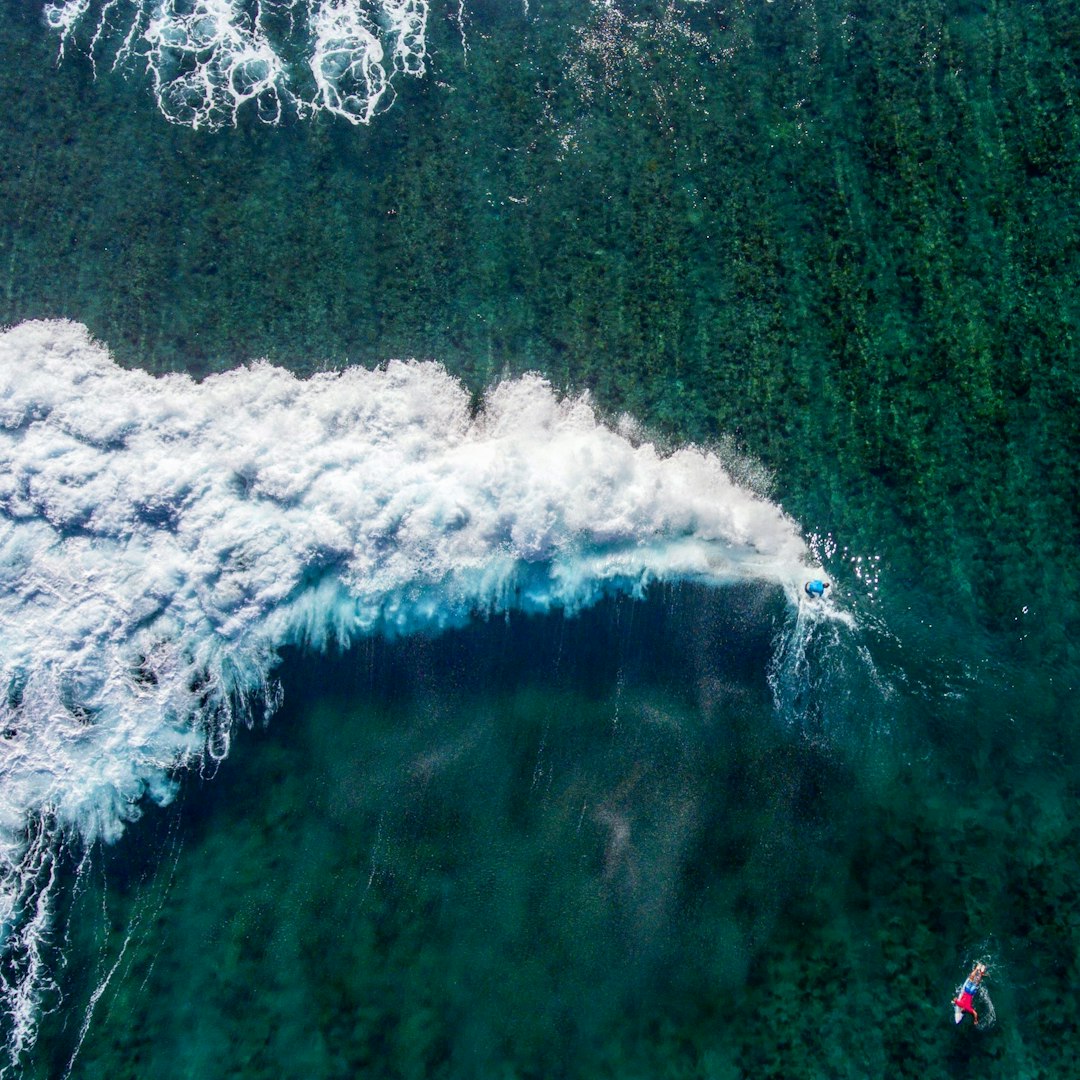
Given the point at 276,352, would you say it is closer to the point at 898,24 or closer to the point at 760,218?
the point at 760,218

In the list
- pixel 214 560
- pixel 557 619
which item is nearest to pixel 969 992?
pixel 557 619

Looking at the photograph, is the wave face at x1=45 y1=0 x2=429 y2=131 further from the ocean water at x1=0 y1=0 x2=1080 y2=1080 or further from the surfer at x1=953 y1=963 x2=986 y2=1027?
the surfer at x1=953 y1=963 x2=986 y2=1027

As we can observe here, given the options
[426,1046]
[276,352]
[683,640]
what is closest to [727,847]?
[683,640]

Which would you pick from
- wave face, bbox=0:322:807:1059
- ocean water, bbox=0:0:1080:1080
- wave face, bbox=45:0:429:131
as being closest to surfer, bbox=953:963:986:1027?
ocean water, bbox=0:0:1080:1080

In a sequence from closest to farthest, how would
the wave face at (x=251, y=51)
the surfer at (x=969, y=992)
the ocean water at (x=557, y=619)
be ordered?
the surfer at (x=969, y=992)
the ocean water at (x=557, y=619)
the wave face at (x=251, y=51)

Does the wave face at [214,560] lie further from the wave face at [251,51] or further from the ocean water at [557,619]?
the wave face at [251,51]

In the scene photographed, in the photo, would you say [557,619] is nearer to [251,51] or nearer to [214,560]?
[214,560]

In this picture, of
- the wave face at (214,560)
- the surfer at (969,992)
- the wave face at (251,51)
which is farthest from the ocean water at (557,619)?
the wave face at (251,51)
